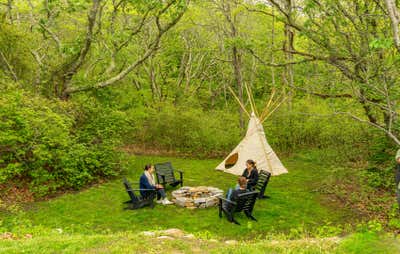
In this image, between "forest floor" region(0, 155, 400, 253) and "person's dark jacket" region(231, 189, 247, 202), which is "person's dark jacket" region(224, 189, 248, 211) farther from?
"forest floor" region(0, 155, 400, 253)

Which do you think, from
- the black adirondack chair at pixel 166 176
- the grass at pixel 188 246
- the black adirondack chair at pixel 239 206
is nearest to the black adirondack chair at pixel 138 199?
the black adirondack chair at pixel 166 176

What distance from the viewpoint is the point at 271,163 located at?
12602mm

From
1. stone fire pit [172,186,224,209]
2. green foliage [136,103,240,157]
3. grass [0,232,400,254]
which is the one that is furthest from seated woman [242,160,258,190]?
green foliage [136,103,240,157]

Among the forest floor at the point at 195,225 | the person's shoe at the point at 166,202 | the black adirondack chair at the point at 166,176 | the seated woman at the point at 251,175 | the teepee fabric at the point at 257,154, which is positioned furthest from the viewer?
the teepee fabric at the point at 257,154

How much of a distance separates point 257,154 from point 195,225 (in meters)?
5.45

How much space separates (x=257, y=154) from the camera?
12.6m

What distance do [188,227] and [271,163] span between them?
5816 mm

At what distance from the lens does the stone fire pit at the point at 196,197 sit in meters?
8.80

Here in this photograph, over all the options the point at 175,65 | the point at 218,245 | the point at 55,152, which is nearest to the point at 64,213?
the point at 55,152

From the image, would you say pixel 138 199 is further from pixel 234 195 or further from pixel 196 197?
pixel 234 195

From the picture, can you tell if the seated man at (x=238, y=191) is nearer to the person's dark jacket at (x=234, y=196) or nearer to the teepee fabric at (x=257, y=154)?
the person's dark jacket at (x=234, y=196)

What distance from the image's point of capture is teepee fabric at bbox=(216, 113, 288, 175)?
41.1ft

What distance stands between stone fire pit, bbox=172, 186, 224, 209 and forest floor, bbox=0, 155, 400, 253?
0.21 m

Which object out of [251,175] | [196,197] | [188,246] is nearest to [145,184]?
[196,197]
